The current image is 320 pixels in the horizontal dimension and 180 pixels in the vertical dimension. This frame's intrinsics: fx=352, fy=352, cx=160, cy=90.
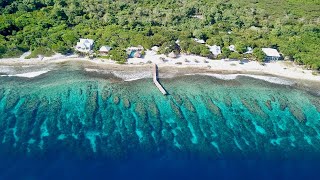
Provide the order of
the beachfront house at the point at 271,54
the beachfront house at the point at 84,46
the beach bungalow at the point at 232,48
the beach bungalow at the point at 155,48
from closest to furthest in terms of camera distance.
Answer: the beachfront house at the point at 84,46
the beachfront house at the point at 271,54
the beach bungalow at the point at 155,48
the beach bungalow at the point at 232,48

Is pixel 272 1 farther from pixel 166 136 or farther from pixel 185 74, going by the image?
pixel 166 136

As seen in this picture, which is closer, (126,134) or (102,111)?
(126,134)

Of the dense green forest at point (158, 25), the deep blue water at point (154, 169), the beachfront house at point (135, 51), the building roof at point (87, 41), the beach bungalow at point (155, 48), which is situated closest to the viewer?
the deep blue water at point (154, 169)

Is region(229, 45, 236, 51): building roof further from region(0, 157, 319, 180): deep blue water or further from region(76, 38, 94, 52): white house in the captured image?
region(0, 157, 319, 180): deep blue water

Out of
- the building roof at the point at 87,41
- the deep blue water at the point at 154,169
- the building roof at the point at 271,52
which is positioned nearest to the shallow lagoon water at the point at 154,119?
the deep blue water at the point at 154,169

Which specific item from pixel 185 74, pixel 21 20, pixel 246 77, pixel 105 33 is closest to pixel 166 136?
pixel 185 74

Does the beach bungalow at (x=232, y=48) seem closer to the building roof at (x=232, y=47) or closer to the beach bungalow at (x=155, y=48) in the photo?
the building roof at (x=232, y=47)

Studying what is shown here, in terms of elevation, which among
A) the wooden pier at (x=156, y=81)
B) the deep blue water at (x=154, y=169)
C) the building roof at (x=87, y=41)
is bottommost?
the deep blue water at (x=154, y=169)
